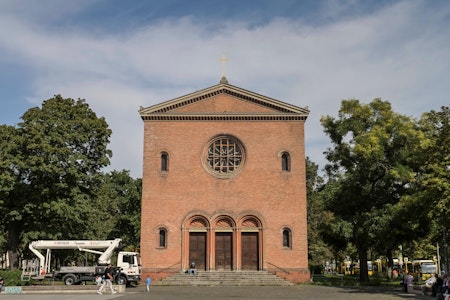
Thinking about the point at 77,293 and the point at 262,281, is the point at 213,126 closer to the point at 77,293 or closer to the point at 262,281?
the point at 262,281

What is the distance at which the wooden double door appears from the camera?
2991cm

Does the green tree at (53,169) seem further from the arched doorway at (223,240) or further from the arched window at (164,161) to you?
the arched doorway at (223,240)

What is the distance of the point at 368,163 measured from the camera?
1168 inches

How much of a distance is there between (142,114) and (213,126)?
5.00 meters

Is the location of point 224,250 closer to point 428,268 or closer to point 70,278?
point 70,278

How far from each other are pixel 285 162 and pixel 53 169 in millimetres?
15430

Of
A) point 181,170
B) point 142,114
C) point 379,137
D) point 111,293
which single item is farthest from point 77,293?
point 379,137

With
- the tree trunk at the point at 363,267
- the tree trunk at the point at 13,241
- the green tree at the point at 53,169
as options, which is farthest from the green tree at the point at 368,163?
the tree trunk at the point at 13,241

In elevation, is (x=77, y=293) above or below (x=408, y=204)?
below

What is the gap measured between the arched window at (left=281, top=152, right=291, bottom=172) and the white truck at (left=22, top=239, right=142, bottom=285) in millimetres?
11505

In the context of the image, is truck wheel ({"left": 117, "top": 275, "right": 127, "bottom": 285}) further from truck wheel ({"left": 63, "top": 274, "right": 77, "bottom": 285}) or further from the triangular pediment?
the triangular pediment

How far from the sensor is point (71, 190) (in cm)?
3148

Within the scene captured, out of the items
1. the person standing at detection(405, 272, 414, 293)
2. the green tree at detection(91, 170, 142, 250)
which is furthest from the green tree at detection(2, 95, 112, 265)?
the person standing at detection(405, 272, 414, 293)

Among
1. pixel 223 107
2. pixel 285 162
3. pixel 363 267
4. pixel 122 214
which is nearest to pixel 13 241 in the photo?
pixel 223 107
